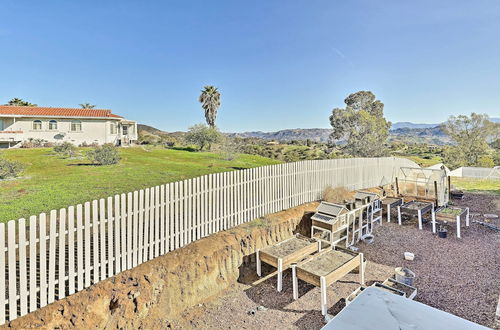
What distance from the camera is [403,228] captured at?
8461mm

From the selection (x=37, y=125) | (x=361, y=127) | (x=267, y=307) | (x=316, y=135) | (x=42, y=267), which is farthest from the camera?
(x=316, y=135)

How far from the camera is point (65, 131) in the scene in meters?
23.8

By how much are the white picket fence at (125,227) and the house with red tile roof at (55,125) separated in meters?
21.6

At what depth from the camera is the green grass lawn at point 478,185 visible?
46.4 ft

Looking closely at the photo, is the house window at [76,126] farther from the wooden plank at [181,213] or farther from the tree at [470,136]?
the tree at [470,136]

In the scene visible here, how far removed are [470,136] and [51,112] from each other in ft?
144

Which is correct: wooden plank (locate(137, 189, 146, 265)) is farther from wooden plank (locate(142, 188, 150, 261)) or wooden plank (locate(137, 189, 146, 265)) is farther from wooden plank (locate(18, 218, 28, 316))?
wooden plank (locate(18, 218, 28, 316))

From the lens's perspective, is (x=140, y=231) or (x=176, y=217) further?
(x=176, y=217)

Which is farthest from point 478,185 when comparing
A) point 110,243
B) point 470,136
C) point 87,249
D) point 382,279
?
point 87,249

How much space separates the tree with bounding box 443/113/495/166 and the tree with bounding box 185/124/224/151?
24.2 meters

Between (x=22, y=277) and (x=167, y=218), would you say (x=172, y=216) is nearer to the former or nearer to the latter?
(x=167, y=218)

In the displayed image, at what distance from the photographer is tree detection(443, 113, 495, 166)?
85.7 feet

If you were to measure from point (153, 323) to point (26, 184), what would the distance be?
823 centimetres

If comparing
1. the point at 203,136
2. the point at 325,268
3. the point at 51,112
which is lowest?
the point at 325,268
